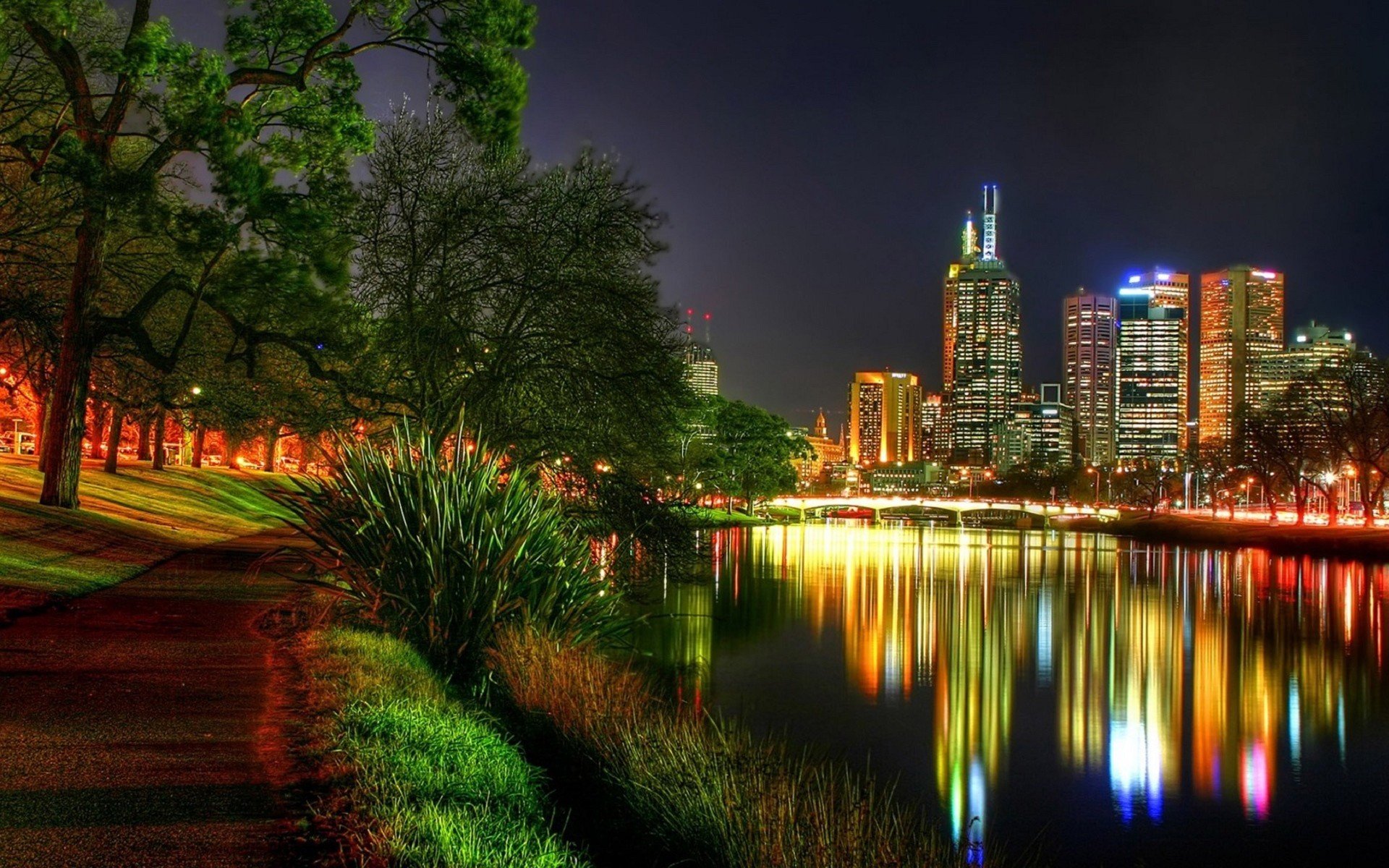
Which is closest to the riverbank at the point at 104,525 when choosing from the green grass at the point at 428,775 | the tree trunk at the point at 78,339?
the tree trunk at the point at 78,339

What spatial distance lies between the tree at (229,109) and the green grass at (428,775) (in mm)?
10019

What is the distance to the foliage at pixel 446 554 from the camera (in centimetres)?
1416

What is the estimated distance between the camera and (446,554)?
14.3m

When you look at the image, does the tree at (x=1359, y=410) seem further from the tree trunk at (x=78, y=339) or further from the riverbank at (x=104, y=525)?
the tree trunk at (x=78, y=339)

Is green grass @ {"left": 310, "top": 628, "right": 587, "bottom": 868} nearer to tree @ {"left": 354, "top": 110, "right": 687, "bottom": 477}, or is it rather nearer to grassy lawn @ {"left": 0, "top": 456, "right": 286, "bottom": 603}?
grassy lawn @ {"left": 0, "top": 456, "right": 286, "bottom": 603}

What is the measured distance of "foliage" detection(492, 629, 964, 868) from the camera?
786cm

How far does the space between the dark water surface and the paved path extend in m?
5.14

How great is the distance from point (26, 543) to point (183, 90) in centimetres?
873

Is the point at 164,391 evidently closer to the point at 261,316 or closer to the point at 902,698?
the point at 261,316

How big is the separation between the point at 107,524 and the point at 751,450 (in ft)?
262

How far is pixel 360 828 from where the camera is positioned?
6789 millimetres

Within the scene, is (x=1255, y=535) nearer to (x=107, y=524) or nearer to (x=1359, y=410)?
(x=1359, y=410)

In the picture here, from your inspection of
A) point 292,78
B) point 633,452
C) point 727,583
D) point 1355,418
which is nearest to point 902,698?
point 633,452

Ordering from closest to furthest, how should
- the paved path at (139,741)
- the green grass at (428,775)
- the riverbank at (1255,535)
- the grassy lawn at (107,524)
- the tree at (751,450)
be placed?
the paved path at (139,741) < the green grass at (428,775) < the grassy lawn at (107,524) < the riverbank at (1255,535) < the tree at (751,450)
